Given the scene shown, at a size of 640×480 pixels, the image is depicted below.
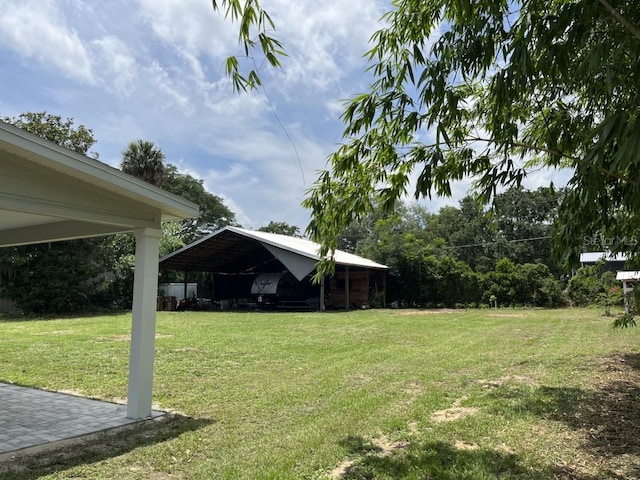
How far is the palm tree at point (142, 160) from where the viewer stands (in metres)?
27.6

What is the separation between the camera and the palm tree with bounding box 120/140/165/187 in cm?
2761

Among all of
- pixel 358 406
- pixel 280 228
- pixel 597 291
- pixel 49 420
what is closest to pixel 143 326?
pixel 49 420

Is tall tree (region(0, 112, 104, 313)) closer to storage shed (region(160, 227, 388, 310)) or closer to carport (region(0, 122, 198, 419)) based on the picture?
storage shed (region(160, 227, 388, 310))

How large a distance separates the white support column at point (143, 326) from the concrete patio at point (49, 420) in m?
0.24

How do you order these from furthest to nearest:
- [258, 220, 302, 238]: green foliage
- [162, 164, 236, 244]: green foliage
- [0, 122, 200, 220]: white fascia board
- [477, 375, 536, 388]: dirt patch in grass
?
1. [258, 220, 302, 238]: green foliage
2. [162, 164, 236, 244]: green foliage
3. [477, 375, 536, 388]: dirt patch in grass
4. [0, 122, 200, 220]: white fascia board

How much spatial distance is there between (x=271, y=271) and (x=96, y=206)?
25467mm

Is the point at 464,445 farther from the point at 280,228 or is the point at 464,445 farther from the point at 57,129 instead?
the point at 280,228

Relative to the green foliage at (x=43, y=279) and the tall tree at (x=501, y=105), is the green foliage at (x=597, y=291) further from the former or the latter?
the green foliage at (x=43, y=279)

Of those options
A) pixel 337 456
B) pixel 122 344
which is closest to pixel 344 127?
pixel 337 456

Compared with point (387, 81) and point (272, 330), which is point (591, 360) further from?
point (272, 330)

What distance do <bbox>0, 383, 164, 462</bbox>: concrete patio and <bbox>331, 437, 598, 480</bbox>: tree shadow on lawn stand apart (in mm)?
2599

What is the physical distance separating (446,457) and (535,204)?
49.8 m

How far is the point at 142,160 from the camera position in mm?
27734

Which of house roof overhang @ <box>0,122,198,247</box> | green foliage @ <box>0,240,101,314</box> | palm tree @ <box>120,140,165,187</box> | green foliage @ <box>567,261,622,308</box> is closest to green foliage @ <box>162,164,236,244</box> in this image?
palm tree @ <box>120,140,165,187</box>
